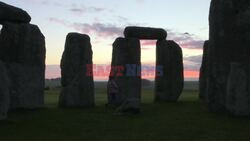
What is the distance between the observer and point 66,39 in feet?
55.8

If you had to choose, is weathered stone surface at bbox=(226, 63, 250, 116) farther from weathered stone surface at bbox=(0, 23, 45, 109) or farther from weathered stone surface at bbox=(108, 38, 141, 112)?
weathered stone surface at bbox=(0, 23, 45, 109)

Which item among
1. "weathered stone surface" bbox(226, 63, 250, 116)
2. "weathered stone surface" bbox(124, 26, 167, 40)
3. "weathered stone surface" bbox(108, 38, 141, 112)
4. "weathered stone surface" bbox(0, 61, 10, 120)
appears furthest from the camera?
"weathered stone surface" bbox(124, 26, 167, 40)

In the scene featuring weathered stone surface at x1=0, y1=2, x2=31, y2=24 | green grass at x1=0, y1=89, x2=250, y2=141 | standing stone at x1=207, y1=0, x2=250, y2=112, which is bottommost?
green grass at x1=0, y1=89, x2=250, y2=141

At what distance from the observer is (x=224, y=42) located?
1406cm

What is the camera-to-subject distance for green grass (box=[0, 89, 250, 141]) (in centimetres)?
983

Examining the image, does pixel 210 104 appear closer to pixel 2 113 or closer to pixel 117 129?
pixel 117 129

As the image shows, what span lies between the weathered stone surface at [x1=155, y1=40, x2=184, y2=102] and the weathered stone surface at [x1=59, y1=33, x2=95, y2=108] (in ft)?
16.4

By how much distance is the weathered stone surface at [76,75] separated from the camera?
16578 millimetres

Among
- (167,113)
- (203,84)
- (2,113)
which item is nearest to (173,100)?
(203,84)

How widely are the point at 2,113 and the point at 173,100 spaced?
1090 cm

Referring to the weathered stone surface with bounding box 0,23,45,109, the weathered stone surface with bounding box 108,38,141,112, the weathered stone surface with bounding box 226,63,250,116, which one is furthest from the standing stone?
the weathered stone surface with bounding box 0,23,45,109

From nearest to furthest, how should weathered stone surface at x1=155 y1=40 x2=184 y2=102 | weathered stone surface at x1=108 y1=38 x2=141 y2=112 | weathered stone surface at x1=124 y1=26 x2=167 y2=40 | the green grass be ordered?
the green grass
weathered stone surface at x1=108 y1=38 x2=141 y2=112
weathered stone surface at x1=124 y1=26 x2=167 y2=40
weathered stone surface at x1=155 y1=40 x2=184 y2=102

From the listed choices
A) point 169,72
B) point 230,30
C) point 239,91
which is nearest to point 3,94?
point 239,91

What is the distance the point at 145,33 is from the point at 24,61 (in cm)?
713
